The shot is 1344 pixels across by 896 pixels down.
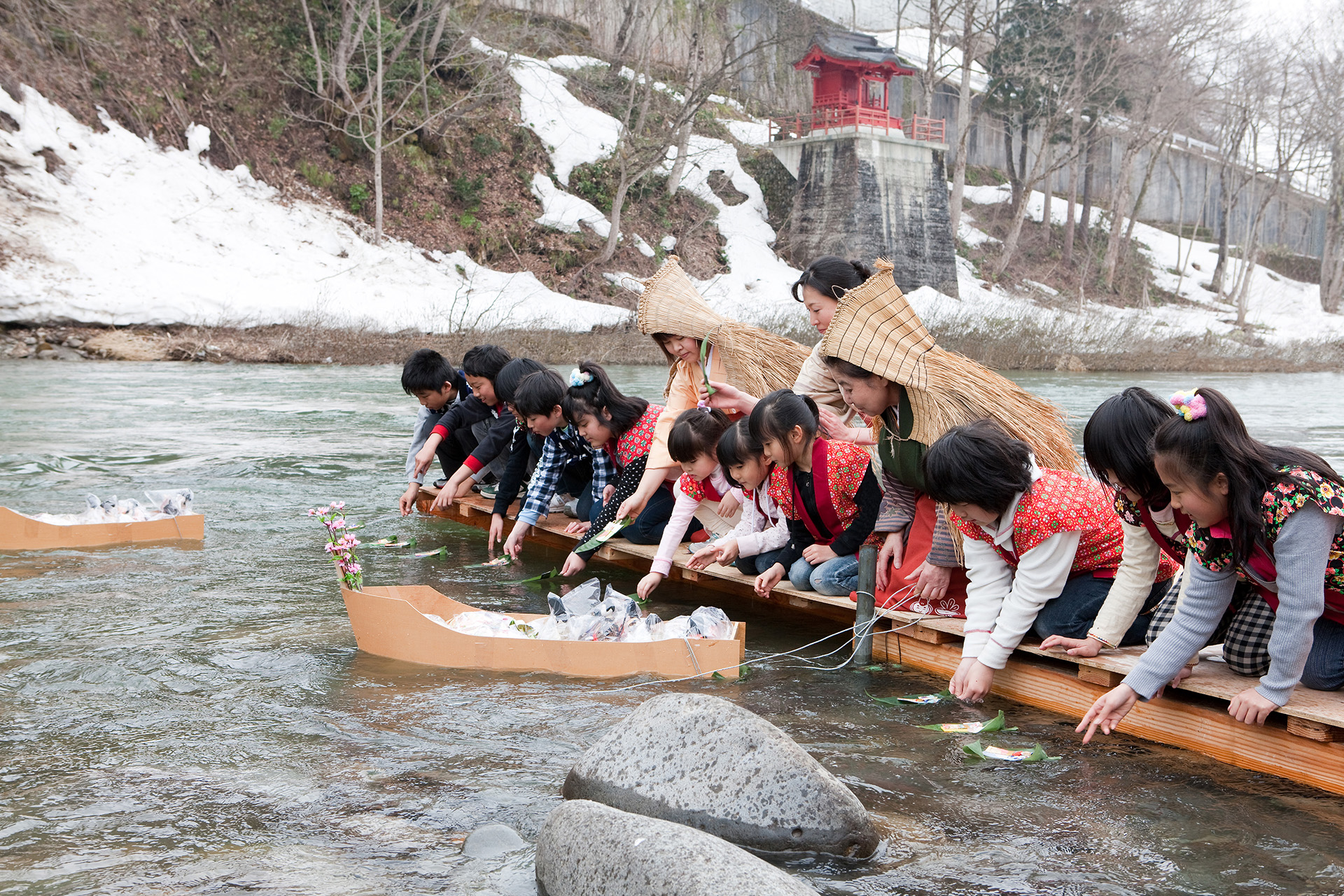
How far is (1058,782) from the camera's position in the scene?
316cm

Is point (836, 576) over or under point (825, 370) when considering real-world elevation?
under

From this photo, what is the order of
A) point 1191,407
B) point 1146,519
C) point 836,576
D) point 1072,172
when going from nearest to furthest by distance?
point 1191,407, point 1146,519, point 836,576, point 1072,172

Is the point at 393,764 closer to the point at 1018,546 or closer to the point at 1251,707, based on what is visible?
the point at 1018,546

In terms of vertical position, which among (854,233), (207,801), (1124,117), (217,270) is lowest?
(207,801)

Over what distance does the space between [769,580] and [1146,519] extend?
63.2 inches

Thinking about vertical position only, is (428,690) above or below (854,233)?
below

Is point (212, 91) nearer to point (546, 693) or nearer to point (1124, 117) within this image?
point (546, 693)

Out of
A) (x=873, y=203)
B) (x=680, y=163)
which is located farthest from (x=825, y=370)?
(x=873, y=203)

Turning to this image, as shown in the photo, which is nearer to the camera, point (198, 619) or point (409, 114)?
point (198, 619)

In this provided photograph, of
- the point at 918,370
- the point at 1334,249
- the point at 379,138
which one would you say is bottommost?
the point at 918,370

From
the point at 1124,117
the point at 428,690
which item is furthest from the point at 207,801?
the point at 1124,117

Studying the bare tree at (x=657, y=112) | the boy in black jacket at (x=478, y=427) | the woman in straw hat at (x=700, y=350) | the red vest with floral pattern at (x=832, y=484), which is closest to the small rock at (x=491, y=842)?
the red vest with floral pattern at (x=832, y=484)

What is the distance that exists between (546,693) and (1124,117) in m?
37.5

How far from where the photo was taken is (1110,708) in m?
2.96
